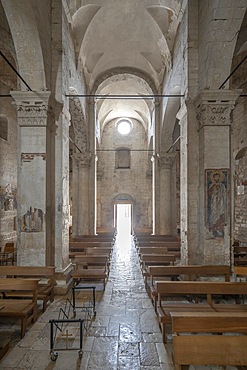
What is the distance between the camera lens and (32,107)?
291 inches

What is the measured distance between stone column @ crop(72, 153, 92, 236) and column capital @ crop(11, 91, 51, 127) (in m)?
8.82

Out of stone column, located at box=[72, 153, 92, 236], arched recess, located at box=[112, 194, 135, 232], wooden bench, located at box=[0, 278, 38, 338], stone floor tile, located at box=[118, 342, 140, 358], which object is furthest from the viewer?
arched recess, located at box=[112, 194, 135, 232]

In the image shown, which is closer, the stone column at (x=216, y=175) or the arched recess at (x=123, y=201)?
the stone column at (x=216, y=175)

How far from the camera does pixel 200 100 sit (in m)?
7.62

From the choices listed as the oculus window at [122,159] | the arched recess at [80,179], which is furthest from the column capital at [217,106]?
the oculus window at [122,159]

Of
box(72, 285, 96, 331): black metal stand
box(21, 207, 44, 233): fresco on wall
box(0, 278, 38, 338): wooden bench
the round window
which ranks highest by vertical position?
the round window

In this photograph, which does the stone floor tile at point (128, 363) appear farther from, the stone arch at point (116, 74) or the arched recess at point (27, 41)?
the stone arch at point (116, 74)

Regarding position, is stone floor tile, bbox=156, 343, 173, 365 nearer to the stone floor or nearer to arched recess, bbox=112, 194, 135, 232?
the stone floor

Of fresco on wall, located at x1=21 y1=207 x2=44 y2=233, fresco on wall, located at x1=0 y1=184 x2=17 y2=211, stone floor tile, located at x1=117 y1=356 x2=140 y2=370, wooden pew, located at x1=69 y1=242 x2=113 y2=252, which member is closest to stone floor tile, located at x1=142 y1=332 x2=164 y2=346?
stone floor tile, located at x1=117 y1=356 x2=140 y2=370

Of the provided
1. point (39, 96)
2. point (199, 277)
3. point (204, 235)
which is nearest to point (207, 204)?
point (204, 235)

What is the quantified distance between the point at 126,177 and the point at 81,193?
9.13 meters

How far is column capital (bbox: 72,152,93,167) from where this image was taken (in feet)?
53.3

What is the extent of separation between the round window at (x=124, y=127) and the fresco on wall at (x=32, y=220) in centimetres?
1878

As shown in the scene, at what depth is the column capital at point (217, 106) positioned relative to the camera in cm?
742
